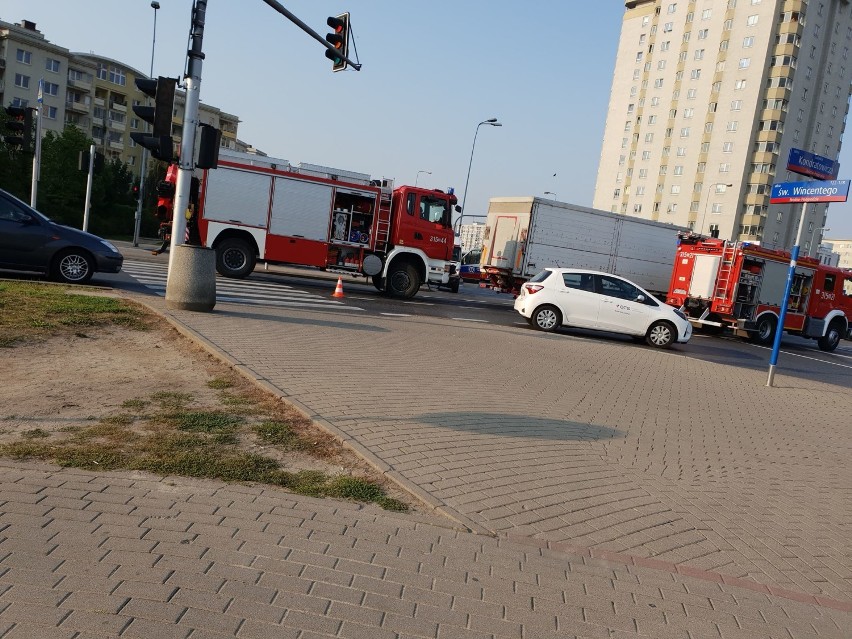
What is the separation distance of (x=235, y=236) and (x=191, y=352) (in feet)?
39.7

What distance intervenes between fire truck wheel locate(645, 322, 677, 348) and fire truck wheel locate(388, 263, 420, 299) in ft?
23.2

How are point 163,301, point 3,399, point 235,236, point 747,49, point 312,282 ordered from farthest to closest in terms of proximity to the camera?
point 747,49
point 312,282
point 235,236
point 163,301
point 3,399

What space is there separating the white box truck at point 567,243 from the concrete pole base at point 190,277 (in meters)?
13.6

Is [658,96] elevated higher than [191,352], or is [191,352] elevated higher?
[658,96]

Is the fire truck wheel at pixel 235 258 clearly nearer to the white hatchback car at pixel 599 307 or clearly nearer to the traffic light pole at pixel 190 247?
the traffic light pole at pixel 190 247

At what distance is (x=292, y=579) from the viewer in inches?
128

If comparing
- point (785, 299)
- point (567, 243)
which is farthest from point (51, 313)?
point (567, 243)

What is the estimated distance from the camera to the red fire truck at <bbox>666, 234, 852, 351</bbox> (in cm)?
2191

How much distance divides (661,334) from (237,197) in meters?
12.0

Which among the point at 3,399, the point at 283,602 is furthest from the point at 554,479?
the point at 3,399

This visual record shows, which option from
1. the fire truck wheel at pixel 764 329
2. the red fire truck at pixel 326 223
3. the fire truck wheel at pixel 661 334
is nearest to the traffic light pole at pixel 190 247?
the red fire truck at pixel 326 223

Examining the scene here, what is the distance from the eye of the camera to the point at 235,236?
64.8 ft

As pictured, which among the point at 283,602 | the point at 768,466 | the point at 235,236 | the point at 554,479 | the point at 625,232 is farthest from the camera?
the point at 625,232

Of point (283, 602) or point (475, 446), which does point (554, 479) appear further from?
point (283, 602)
